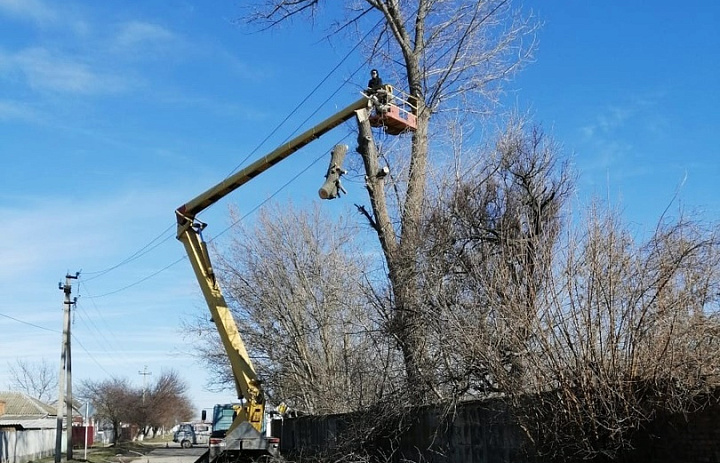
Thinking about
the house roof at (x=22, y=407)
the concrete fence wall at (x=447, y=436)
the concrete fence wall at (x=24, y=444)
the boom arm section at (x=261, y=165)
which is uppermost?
the boom arm section at (x=261, y=165)

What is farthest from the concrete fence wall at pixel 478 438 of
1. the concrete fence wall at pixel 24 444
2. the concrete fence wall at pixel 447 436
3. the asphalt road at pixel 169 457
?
the asphalt road at pixel 169 457

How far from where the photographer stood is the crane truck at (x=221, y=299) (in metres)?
15.9

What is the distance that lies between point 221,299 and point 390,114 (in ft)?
22.1

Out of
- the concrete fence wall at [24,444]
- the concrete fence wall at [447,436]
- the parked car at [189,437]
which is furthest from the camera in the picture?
the parked car at [189,437]

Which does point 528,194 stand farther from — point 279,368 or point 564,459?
point 279,368

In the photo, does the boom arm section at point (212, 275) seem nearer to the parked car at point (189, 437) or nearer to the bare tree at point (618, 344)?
the bare tree at point (618, 344)

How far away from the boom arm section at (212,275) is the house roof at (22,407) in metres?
48.5

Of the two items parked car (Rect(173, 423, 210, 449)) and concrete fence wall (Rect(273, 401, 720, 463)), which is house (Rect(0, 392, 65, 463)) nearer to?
parked car (Rect(173, 423, 210, 449))

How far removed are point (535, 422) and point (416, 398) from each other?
3.72 m

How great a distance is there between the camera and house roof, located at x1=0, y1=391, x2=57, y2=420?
2378 inches

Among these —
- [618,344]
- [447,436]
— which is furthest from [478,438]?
[618,344]

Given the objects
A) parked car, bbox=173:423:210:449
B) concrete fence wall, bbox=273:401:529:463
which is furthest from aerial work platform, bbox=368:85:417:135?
parked car, bbox=173:423:210:449

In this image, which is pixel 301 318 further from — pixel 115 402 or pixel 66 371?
pixel 115 402

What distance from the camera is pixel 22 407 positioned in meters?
62.3
